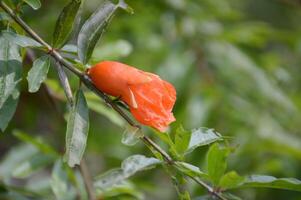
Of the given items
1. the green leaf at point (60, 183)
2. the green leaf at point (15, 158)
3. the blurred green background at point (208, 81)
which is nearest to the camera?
the green leaf at point (60, 183)

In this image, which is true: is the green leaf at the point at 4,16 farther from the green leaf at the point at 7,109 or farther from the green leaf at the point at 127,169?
the green leaf at the point at 127,169

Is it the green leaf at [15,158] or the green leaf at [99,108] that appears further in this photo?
the green leaf at [15,158]

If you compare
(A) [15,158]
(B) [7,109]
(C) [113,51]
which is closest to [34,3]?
(B) [7,109]

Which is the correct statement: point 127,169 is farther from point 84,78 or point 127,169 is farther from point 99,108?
point 99,108

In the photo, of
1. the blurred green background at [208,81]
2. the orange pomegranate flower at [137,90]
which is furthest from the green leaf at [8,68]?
the blurred green background at [208,81]

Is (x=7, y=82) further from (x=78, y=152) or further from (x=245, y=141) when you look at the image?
(x=245, y=141)

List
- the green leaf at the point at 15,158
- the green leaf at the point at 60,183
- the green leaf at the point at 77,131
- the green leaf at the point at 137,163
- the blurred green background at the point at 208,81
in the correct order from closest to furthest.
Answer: the green leaf at the point at 77,131 → the green leaf at the point at 137,163 → the green leaf at the point at 60,183 → the green leaf at the point at 15,158 → the blurred green background at the point at 208,81

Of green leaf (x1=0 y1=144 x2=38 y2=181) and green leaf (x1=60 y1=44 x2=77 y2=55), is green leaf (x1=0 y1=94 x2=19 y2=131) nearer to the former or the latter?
green leaf (x1=60 y1=44 x2=77 y2=55)

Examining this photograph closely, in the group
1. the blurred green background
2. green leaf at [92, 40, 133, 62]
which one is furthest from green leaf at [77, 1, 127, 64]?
the blurred green background

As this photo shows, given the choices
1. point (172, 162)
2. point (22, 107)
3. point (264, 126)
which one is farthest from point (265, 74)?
point (172, 162)
